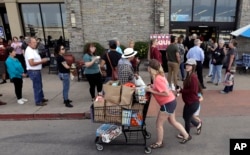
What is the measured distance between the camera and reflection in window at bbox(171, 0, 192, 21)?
33.4ft

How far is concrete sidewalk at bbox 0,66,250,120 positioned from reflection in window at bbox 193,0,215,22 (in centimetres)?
365

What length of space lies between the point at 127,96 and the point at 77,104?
2.97m

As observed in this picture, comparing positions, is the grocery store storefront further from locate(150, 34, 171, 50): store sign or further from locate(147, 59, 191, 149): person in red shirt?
locate(147, 59, 191, 149): person in red shirt

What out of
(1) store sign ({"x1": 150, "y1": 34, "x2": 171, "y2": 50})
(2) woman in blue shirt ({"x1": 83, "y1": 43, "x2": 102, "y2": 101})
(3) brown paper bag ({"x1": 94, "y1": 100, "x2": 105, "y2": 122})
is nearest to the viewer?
(3) brown paper bag ({"x1": 94, "y1": 100, "x2": 105, "y2": 122})

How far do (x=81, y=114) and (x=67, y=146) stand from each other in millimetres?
1399

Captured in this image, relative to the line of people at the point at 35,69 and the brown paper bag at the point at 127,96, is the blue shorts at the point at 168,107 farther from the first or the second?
the line of people at the point at 35,69

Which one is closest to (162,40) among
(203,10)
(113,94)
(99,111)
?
(203,10)

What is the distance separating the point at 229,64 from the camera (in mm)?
6520

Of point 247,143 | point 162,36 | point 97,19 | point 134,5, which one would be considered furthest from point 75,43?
point 247,143

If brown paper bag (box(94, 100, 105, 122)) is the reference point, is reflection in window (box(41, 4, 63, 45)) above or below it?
above

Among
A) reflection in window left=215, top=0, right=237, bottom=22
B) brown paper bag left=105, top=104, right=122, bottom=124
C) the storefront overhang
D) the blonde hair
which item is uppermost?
reflection in window left=215, top=0, right=237, bottom=22

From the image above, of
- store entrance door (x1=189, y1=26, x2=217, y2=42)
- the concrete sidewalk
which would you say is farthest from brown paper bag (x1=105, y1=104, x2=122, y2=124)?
store entrance door (x1=189, y1=26, x2=217, y2=42)

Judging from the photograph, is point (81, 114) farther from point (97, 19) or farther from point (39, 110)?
point (97, 19)

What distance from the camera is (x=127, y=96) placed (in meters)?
3.59
